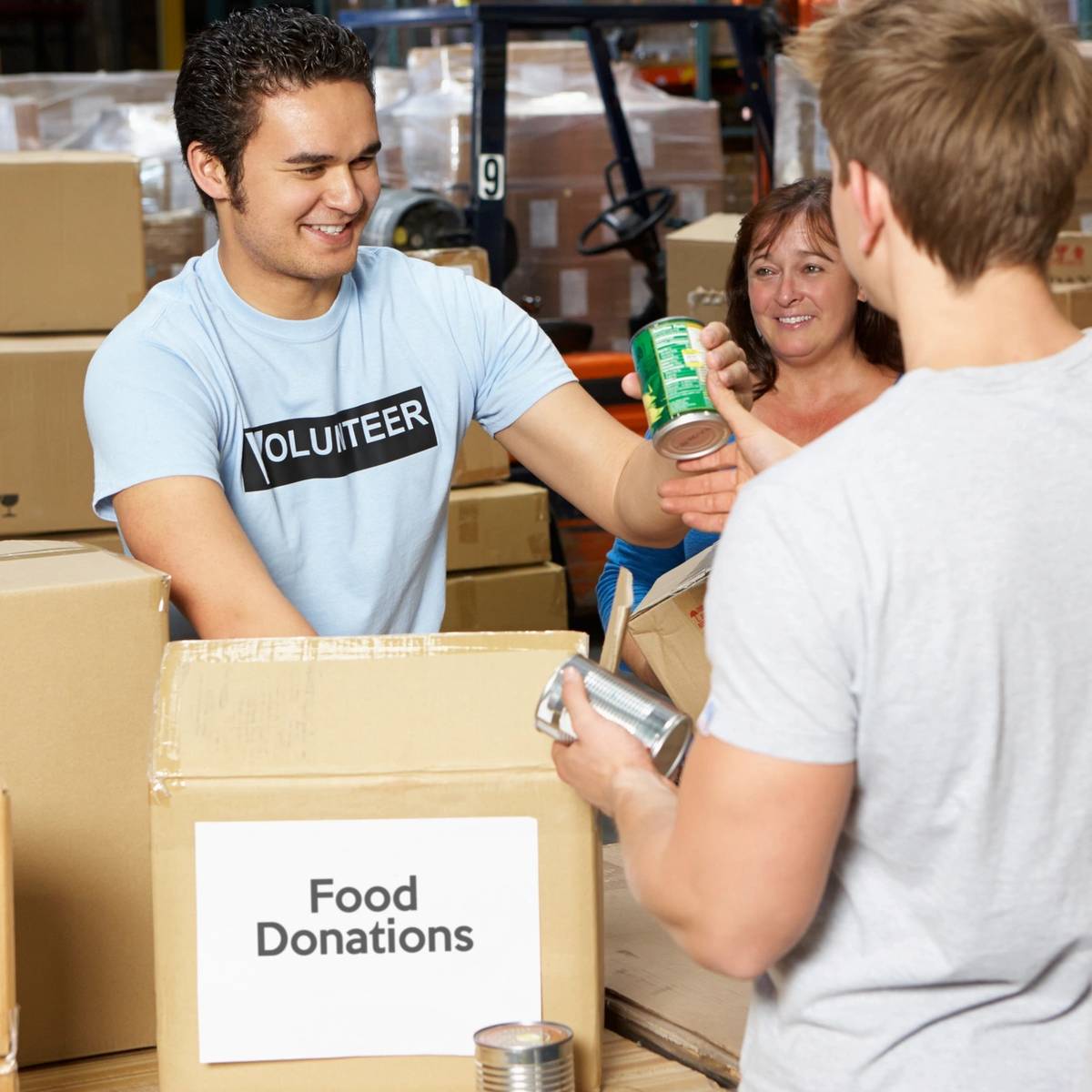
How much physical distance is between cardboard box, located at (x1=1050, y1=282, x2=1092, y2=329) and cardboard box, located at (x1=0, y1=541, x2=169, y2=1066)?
2776 millimetres

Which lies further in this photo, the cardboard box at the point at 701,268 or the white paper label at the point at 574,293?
the white paper label at the point at 574,293

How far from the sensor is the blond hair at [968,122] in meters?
0.94

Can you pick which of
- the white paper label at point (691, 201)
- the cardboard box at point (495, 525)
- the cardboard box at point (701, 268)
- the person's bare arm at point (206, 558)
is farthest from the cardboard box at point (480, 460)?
the person's bare arm at point (206, 558)

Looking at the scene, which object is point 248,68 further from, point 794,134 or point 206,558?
point 794,134

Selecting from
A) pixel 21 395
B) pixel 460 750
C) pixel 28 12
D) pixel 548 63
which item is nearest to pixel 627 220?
pixel 548 63

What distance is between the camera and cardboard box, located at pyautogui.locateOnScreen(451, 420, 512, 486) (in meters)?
4.38

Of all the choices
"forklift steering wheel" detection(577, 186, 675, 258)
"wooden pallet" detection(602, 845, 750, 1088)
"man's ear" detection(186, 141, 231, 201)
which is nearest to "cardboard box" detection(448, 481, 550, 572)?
"forklift steering wheel" detection(577, 186, 675, 258)

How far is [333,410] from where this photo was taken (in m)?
1.99

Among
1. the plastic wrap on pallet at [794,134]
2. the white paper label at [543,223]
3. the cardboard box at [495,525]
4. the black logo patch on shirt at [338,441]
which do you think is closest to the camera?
the black logo patch on shirt at [338,441]

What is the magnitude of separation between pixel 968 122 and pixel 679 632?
0.98 meters

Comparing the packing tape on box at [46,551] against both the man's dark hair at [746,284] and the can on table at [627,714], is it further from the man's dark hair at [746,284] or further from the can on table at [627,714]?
the man's dark hair at [746,284]

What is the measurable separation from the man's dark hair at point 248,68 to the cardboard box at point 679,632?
0.73 meters

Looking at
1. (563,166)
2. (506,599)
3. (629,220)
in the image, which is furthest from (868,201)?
(563,166)

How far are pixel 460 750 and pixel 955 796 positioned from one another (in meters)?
0.45
